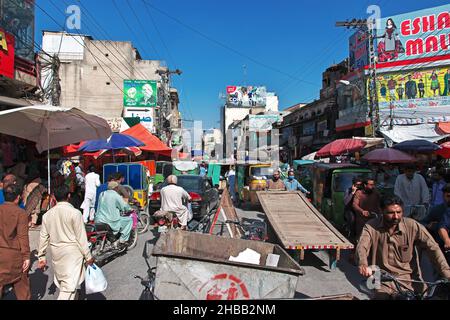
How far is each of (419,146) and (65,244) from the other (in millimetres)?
10051

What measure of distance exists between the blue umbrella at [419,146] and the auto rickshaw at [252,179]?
5035 mm

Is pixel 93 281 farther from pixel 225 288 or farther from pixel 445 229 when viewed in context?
pixel 445 229

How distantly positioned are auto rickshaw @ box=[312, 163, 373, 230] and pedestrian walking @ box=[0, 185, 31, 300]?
272 inches

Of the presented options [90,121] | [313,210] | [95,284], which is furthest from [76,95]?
[95,284]

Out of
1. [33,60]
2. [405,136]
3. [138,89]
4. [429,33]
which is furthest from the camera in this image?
[138,89]

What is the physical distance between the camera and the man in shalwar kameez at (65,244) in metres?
3.75

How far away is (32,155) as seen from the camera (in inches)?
440

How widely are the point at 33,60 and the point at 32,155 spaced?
319 cm

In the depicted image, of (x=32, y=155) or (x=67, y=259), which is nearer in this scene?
(x=67, y=259)

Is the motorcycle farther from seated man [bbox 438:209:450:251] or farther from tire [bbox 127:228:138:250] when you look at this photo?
seated man [bbox 438:209:450:251]

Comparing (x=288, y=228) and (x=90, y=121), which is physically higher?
(x=90, y=121)

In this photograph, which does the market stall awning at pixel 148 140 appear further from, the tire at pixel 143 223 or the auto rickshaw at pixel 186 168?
the tire at pixel 143 223

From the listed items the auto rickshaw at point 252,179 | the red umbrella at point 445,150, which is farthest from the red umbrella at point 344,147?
the red umbrella at point 445,150

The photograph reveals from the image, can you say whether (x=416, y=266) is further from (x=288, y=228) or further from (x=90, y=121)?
(x=90, y=121)
